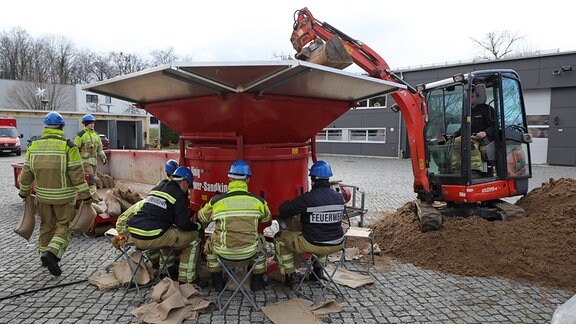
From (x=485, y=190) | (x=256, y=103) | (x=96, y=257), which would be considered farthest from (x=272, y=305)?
(x=485, y=190)

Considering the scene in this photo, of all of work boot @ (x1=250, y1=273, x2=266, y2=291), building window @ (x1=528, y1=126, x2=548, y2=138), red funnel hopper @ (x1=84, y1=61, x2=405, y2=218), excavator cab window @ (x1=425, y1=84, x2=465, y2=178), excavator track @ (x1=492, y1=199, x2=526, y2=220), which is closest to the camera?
red funnel hopper @ (x1=84, y1=61, x2=405, y2=218)

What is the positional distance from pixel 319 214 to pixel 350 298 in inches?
38.5

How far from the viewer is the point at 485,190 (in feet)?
18.6

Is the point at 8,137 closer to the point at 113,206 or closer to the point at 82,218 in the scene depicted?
the point at 113,206

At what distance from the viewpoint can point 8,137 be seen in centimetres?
2339

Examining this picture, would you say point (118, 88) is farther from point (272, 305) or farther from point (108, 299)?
point (272, 305)

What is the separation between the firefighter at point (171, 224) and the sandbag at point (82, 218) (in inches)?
48.8

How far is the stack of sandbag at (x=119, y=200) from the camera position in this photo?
20.5 feet

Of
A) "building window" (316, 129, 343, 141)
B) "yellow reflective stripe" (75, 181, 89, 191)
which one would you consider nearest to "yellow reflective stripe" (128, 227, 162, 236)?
"yellow reflective stripe" (75, 181, 89, 191)

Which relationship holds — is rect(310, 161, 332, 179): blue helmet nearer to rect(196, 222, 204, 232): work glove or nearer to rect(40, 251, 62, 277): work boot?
rect(196, 222, 204, 232): work glove

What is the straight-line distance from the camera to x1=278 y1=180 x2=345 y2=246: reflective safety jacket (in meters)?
3.88

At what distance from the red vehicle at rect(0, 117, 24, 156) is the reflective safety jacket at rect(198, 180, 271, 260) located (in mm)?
25277

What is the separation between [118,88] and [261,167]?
1.78 metres

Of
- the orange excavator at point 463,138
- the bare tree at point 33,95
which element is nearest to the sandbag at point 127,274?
the orange excavator at point 463,138
